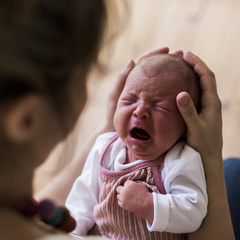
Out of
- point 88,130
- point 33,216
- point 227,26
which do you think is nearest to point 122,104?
point 33,216

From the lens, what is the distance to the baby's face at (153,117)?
964 mm

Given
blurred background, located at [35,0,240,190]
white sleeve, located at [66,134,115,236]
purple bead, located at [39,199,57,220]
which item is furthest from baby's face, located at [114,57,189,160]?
blurred background, located at [35,0,240,190]

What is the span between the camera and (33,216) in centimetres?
62

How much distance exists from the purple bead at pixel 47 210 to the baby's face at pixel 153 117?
350mm

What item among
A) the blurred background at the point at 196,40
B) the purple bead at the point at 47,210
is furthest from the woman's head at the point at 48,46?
the blurred background at the point at 196,40

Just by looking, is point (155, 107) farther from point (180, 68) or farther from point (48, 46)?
point (48, 46)

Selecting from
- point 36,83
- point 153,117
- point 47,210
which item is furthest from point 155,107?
point 36,83

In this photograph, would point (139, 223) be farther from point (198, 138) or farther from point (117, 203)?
point (198, 138)

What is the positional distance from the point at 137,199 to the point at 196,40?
5.70 feet

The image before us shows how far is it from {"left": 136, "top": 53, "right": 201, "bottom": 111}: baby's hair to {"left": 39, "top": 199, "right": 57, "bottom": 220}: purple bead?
474 millimetres

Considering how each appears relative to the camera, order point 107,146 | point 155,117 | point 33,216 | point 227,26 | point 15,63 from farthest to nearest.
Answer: point 227,26, point 107,146, point 155,117, point 33,216, point 15,63

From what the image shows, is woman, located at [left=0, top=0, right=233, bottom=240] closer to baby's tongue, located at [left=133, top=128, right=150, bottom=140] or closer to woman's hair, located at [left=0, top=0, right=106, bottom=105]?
woman's hair, located at [left=0, top=0, right=106, bottom=105]

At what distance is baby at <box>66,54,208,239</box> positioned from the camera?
3.03 ft

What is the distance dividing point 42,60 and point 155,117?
1.69 ft
